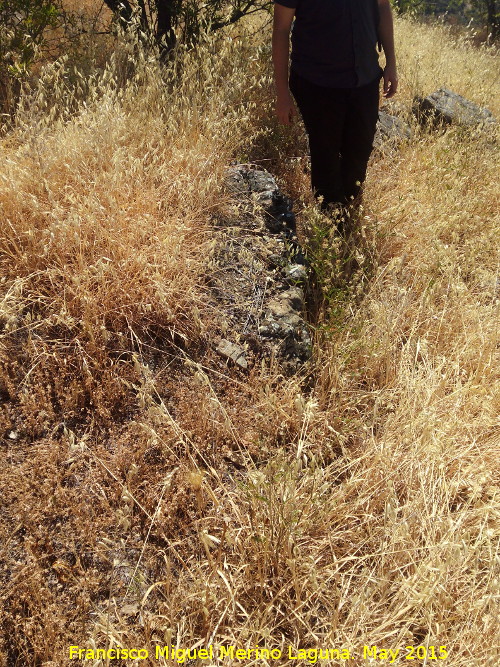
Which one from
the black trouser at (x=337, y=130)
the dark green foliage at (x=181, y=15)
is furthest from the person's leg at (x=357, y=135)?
the dark green foliage at (x=181, y=15)

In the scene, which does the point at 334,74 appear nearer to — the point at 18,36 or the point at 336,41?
the point at 336,41

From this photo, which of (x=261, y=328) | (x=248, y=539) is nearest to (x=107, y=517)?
(x=248, y=539)

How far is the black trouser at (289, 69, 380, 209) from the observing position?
8.89ft

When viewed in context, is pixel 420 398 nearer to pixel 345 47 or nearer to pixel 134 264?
pixel 134 264

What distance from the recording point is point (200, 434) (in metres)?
1.89

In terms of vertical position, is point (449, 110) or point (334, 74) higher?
point (334, 74)

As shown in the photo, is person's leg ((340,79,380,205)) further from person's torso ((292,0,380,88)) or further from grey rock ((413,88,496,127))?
grey rock ((413,88,496,127))

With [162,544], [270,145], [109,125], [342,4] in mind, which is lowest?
[162,544]

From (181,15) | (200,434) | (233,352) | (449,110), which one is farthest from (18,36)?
(449,110)

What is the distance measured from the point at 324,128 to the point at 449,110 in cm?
262

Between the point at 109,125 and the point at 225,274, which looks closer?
the point at 225,274

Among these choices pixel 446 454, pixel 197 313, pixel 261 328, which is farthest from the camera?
pixel 261 328

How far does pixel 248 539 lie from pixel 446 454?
2.91 feet

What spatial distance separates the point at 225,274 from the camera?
8.01ft
